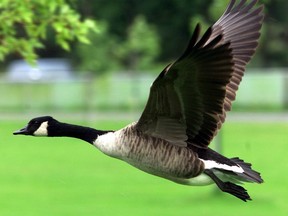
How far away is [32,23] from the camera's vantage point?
970cm

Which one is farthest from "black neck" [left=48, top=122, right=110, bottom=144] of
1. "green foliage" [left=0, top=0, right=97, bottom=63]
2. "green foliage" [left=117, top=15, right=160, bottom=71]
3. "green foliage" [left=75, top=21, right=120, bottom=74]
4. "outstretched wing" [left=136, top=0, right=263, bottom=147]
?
"green foliage" [left=117, top=15, right=160, bottom=71]

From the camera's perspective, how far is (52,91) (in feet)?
118

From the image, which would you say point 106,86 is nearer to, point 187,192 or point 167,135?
point 187,192

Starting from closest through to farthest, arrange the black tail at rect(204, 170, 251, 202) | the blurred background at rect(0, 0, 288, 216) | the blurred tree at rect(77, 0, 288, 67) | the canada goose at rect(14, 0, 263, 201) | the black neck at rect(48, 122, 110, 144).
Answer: the canada goose at rect(14, 0, 263, 201), the black tail at rect(204, 170, 251, 202), the black neck at rect(48, 122, 110, 144), the blurred background at rect(0, 0, 288, 216), the blurred tree at rect(77, 0, 288, 67)

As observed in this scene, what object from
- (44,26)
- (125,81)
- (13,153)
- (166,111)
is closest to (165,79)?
(166,111)

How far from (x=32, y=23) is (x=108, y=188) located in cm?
→ 558

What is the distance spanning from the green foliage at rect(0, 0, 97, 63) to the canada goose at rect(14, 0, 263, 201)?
87.5 inches

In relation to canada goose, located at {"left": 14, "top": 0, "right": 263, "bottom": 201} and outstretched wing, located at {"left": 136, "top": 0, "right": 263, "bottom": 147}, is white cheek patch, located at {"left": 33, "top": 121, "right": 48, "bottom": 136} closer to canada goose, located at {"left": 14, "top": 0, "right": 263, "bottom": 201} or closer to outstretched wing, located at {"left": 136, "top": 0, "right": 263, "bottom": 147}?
canada goose, located at {"left": 14, "top": 0, "right": 263, "bottom": 201}

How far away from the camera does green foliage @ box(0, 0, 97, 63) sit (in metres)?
9.23

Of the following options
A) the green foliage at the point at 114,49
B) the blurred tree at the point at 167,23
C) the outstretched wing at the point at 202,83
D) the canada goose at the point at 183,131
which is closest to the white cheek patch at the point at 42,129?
the canada goose at the point at 183,131

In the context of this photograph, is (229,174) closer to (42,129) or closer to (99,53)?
(42,129)

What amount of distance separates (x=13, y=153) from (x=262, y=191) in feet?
28.7

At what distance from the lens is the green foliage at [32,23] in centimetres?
923

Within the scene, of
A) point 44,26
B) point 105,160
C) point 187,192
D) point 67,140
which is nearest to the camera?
point 44,26
